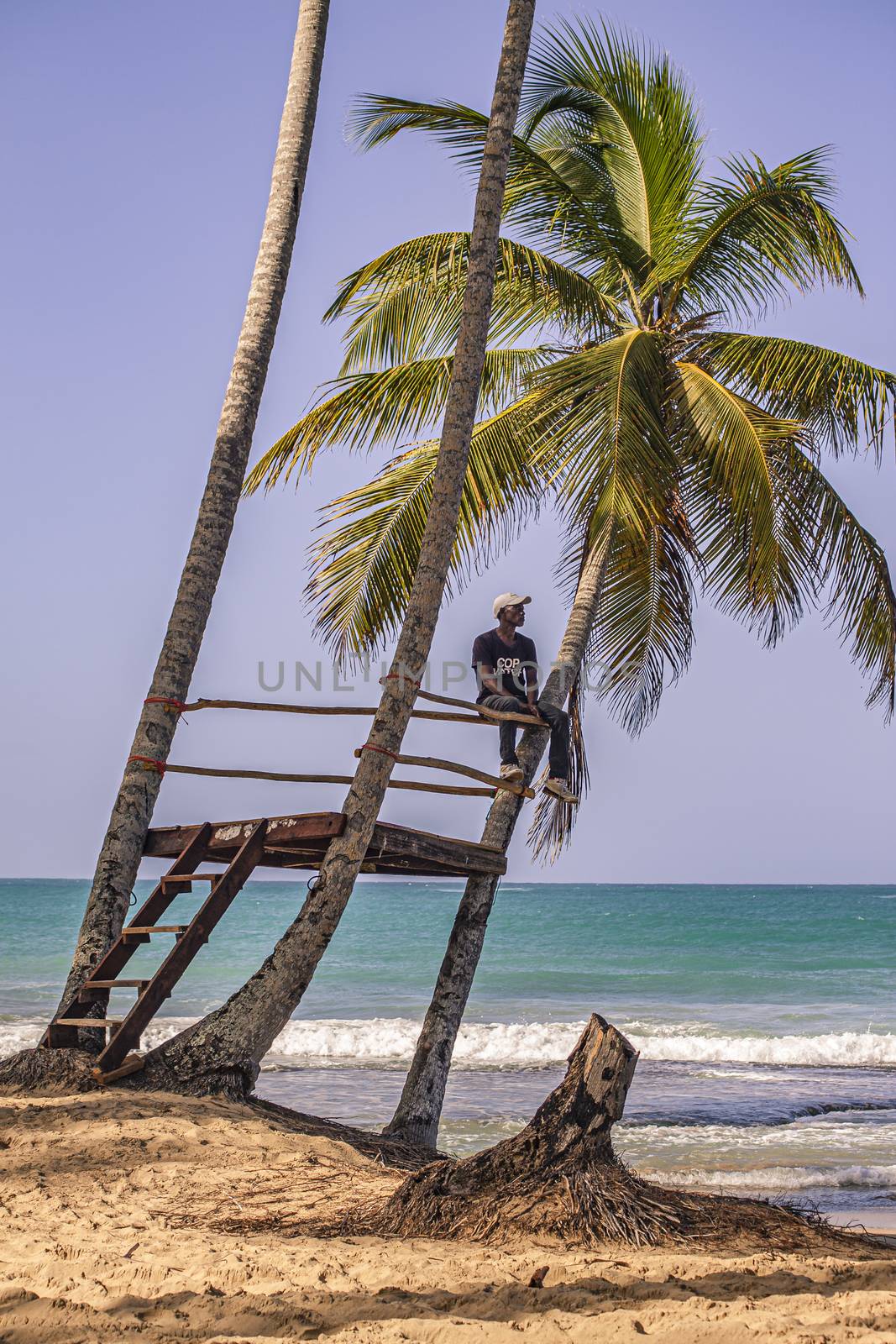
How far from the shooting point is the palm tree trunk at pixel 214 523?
811 cm

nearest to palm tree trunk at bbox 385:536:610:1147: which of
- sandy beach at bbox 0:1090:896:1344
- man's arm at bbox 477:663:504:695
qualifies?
man's arm at bbox 477:663:504:695

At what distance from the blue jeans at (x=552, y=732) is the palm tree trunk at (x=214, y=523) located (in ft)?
7.76

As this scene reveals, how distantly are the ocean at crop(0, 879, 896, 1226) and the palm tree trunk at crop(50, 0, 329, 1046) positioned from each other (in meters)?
4.75

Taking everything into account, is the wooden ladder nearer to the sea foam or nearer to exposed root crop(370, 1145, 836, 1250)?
exposed root crop(370, 1145, 836, 1250)

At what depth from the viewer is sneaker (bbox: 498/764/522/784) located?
29.5 feet

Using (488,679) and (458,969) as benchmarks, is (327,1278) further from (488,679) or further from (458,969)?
(488,679)

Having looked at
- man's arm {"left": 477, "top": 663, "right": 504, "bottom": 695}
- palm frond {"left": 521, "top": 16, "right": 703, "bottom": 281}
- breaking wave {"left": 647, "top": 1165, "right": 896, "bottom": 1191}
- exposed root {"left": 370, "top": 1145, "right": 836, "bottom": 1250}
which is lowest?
breaking wave {"left": 647, "top": 1165, "right": 896, "bottom": 1191}

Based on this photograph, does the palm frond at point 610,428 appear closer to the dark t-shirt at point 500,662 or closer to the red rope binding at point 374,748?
the dark t-shirt at point 500,662

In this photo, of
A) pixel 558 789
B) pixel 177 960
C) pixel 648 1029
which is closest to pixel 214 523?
pixel 177 960

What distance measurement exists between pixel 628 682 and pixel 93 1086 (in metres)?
7.06

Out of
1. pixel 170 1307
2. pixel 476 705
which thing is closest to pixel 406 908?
pixel 476 705

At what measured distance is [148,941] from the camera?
7.14 metres

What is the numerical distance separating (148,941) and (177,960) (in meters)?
0.28

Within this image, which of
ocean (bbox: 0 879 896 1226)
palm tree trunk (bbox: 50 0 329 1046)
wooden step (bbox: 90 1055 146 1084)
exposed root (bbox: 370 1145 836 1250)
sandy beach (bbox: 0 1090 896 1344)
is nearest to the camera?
sandy beach (bbox: 0 1090 896 1344)
